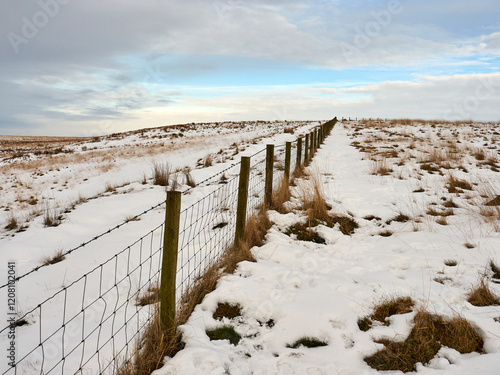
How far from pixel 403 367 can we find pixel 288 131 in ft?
69.4

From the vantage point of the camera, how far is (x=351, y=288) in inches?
133

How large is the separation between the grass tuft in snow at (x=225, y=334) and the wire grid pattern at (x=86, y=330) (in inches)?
22.4

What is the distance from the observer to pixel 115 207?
25.1 feet

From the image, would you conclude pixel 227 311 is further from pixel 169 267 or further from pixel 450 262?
pixel 450 262

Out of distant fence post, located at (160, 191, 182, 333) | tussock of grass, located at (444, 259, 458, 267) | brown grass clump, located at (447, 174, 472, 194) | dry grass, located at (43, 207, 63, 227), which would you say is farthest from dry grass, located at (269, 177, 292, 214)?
dry grass, located at (43, 207, 63, 227)

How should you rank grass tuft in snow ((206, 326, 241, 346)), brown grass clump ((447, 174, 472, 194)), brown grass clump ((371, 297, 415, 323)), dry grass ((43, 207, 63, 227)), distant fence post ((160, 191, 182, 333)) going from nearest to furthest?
distant fence post ((160, 191, 182, 333)) → grass tuft in snow ((206, 326, 241, 346)) → brown grass clump ((371, 297, 415, 323)) → dry grass ((43, 207, 63, 227)) → brown grass clump ((447, 174, 472, 194))

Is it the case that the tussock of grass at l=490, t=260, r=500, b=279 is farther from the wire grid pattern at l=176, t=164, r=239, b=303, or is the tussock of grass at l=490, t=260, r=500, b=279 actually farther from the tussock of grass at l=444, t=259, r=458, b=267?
the wire grid pattern at l=176, t=164, r=239, b=303

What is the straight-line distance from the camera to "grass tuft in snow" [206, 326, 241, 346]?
2.71m

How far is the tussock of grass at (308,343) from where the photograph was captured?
2621 mm

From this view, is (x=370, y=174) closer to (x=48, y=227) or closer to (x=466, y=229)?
(x=466, y=229)

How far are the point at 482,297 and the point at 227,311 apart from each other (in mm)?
2386

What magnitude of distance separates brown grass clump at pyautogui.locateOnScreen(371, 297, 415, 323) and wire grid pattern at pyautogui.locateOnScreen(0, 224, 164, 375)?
205cm

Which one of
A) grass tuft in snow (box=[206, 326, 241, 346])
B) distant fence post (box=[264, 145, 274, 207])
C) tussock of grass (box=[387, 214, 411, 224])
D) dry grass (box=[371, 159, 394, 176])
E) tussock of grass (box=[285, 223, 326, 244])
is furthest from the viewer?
dry grass (box=[371, 159, 394, 176])

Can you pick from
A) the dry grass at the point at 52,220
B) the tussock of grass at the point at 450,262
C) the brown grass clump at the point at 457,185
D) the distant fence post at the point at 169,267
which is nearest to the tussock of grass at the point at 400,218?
the tussock of grass at the point at 450,262
